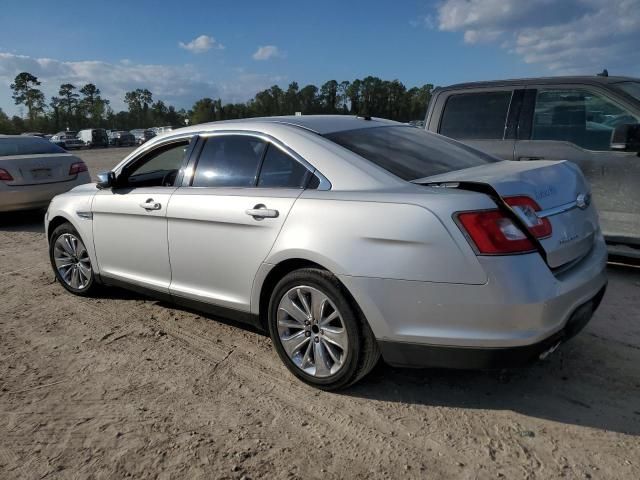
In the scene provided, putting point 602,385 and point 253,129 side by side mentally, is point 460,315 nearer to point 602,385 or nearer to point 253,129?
point 602,385

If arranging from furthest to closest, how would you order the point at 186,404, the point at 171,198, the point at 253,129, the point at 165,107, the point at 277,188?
the point at 165,107, the point at 171,198, the point at 253,129, the point at 277,188, the point at 186,404

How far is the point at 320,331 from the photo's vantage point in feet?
10.00

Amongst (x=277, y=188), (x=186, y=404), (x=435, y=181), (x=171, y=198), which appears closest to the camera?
(x=435, y=181)

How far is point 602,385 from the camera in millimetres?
3047

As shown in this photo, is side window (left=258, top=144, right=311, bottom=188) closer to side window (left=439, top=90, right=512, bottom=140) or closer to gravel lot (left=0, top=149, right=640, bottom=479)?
gravel lot (left=0, top=149, right=640, bottom=479)

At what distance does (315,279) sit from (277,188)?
0.69 m

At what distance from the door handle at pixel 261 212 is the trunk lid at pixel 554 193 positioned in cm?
90

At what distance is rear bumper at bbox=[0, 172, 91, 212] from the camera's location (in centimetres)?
853

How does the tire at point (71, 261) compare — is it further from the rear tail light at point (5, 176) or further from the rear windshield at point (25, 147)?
the rear windshield at point (25, 147)

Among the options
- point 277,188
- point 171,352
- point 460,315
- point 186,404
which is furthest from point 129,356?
point 460,315

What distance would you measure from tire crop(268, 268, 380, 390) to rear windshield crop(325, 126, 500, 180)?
0.76 meters

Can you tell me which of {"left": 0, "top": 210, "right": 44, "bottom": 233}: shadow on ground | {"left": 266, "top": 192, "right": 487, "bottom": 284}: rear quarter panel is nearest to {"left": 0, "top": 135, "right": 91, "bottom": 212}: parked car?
{"left": 0, "top": 210, "right": 44, "bottom": 233}: shadow on ground

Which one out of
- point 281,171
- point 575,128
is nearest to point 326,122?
point 281,171

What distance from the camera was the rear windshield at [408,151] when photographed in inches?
122
